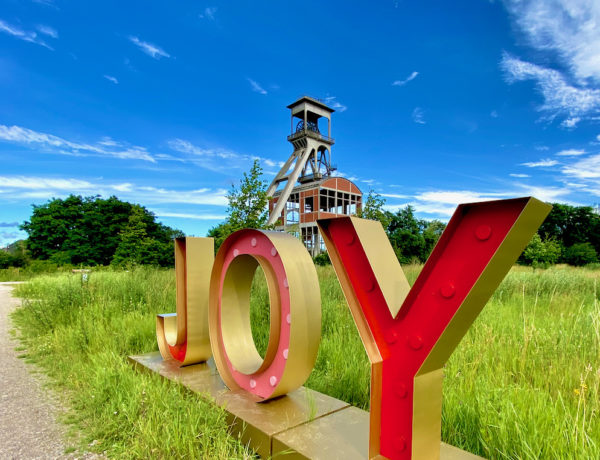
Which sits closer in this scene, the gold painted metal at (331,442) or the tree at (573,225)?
the gold painted metal at (331,442)

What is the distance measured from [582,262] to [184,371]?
3732 cm

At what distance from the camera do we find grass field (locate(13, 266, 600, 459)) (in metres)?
2.10

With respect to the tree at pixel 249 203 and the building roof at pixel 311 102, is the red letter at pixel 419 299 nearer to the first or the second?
the tree at pixel 249 203

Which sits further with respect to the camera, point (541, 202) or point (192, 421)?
point (192, 421)

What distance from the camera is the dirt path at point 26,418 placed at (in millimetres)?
2543

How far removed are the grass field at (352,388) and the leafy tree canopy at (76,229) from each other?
Answer: 87.2ft

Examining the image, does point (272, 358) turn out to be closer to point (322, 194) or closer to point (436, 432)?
point (436, 432)

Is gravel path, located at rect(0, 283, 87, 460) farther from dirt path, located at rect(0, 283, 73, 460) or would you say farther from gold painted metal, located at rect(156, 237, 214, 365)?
gold painted metal, located at rect(156, 237, 214, 365)

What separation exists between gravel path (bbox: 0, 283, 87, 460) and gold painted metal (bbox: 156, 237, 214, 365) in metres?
1.14

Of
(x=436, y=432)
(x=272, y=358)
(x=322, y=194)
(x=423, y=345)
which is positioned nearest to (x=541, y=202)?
(x=423, y=345)

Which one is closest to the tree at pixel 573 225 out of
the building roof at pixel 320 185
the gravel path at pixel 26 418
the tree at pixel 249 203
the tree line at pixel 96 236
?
the tree line at pixel 96 236

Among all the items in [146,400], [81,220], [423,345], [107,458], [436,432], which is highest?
[81,220]

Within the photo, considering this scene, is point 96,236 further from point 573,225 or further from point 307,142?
point 573,225

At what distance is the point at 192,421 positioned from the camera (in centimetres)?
232
